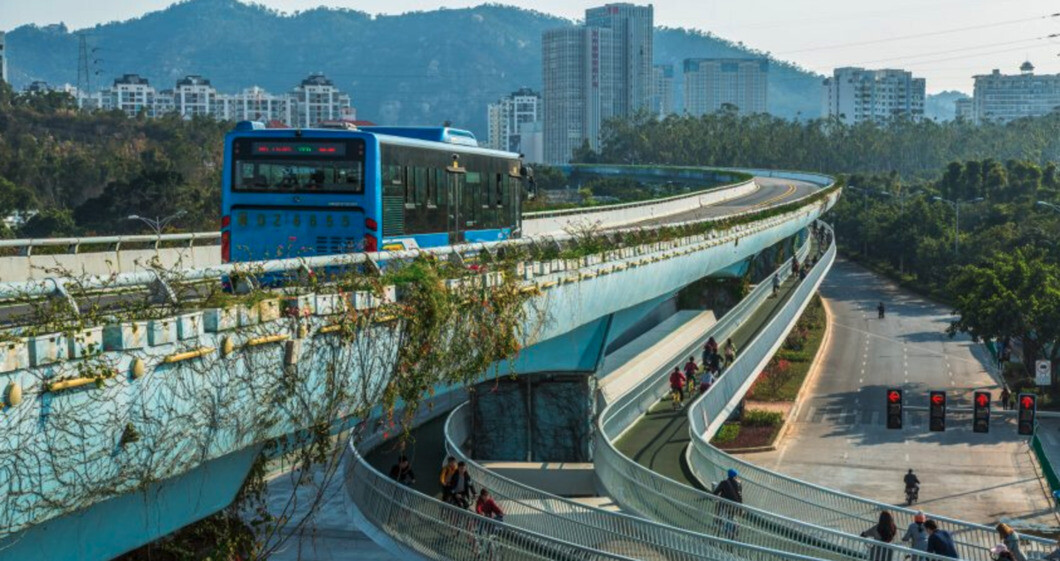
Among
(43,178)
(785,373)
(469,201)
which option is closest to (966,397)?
(785,373)

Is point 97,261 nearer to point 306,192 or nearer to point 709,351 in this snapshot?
point 306,192

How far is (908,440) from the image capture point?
55.9m

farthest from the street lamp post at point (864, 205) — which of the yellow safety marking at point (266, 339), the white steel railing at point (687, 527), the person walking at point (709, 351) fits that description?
the yellow safety marking at point (266, 339)

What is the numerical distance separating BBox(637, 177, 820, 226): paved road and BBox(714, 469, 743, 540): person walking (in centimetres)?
4510

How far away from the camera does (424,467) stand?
32656 millimetres

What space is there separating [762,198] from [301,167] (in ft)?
269

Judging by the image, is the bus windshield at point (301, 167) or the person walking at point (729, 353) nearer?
the bus windshield at point (301, 167)

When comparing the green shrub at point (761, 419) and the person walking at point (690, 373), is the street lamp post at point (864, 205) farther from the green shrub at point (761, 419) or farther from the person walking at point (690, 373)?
the person walking at point (690, 373)

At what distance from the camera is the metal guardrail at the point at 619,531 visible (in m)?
19.3

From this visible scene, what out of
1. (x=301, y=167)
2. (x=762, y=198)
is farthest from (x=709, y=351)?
(x=762, y=198)

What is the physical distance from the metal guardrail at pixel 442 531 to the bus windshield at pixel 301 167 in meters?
4.71

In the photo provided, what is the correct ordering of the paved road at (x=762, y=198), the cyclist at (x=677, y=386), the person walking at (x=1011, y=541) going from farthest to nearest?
the paved road at (x=762, y=198)
the cyclist at (x=677, y=386)
the person walking at (x=1011, y=541)

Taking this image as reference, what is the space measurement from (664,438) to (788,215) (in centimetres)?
4046

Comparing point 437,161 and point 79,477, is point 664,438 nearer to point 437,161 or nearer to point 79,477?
point 437,161
